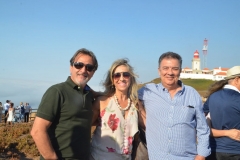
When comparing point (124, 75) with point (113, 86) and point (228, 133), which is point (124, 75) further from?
point (228, 133)

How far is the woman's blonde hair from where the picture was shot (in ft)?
12.9

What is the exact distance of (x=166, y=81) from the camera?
3633mm

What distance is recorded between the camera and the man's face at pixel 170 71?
360cm

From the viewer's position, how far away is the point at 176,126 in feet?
11.5

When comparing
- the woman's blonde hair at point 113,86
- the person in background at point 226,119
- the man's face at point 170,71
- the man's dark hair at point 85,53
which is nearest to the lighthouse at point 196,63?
the person in background at point 226,119

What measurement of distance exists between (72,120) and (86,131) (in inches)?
10.4

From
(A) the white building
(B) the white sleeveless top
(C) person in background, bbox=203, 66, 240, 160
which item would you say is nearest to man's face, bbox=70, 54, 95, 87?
(B) the white sleeveless top

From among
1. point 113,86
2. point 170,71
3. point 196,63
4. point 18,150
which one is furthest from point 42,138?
point 196,63

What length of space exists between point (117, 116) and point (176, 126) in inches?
29.7

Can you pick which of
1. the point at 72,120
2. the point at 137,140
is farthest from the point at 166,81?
the point at 72,120

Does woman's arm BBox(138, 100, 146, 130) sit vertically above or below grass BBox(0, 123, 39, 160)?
above

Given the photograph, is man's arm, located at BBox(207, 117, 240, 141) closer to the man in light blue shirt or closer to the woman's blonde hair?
the man in light blue shirt

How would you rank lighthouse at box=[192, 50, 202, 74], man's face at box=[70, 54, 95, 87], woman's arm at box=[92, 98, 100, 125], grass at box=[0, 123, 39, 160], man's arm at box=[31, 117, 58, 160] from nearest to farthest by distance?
man's arm at box=[31, 117, 58, 160] < man's face at box=[70, 54, 95, 87] < woman's arm at box=[92, 98, 100, 125] < grass at box=[0, 123, 39, 160] < lighthouse at box=[192, 50, 202, 74]

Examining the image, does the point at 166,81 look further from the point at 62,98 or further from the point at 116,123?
the point at 62,98
